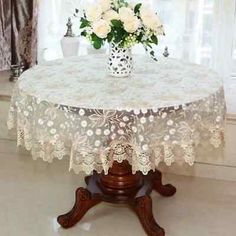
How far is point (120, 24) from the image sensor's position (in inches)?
78.1

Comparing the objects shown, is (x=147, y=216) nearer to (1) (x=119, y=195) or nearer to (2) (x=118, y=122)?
(1) (x=119, y=195)

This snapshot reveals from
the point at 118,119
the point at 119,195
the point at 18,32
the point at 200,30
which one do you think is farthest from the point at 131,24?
the point at 18,32

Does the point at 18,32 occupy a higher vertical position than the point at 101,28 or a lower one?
lower

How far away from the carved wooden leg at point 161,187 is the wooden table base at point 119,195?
0.65 feet

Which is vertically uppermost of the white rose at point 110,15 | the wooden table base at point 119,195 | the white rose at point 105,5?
the white rose at point 105,5

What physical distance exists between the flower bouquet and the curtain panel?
47.4 inches

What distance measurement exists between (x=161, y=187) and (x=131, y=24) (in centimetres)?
99

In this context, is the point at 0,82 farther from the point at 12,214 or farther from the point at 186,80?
the point at 186,80

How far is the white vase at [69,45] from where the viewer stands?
3.01m

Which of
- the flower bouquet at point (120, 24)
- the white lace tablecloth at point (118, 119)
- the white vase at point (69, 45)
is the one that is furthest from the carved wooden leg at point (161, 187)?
the white vase at point (69, 45)

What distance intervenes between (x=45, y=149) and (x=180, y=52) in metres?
1.39

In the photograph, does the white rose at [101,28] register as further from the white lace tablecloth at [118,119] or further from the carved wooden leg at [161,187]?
the carved wooden leg at [161,187]

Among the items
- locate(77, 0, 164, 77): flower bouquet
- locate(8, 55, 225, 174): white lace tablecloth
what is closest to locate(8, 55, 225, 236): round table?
locate(8, 55, 225, 174): white lace tablecloth

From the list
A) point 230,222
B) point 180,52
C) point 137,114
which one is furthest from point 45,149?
point 180,52
